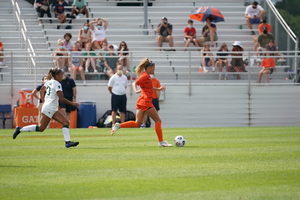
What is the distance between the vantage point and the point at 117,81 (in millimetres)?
22578

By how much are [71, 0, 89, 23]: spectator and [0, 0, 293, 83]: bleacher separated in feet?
1.40

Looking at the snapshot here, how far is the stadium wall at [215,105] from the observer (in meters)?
24.8

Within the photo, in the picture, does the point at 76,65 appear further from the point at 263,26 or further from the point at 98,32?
the point at 263,26

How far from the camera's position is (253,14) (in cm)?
3012

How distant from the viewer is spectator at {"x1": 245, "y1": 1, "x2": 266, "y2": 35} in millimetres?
29984

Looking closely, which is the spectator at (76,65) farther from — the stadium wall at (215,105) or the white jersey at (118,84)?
the white jersey at (118,84)

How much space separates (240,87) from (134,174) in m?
17.1

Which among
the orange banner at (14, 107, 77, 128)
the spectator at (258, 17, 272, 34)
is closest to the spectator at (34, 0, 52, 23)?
the orange banner at (14, 107, 77, 128)

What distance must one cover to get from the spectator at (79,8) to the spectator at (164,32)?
4.35 m

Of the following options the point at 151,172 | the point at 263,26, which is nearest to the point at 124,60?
the point at 263,26

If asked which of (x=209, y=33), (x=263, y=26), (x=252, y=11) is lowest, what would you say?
(x=209, y=33)

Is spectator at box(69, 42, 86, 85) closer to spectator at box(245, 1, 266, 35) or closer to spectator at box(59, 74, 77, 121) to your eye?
spectator at box(59, 74, 77, 121)

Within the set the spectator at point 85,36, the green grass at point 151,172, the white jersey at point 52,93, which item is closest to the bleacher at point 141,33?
the spectator at point 85,36

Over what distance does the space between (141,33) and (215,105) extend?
6.95 m
